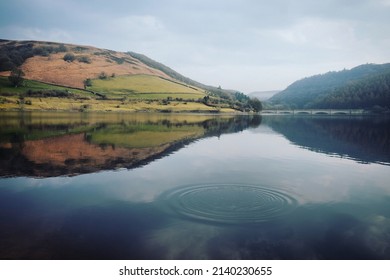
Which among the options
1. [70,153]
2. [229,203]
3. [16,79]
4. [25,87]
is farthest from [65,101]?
[229,203]

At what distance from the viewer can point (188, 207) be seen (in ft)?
64.2

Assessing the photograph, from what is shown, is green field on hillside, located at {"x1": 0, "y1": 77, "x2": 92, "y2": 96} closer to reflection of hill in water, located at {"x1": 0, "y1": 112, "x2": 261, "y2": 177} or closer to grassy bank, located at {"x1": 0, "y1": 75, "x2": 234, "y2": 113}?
grassy bank, located at {"x1": 0, "y1": 75, "x2": 234, "y2": 113}

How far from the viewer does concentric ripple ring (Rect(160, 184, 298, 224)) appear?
18.0 meters

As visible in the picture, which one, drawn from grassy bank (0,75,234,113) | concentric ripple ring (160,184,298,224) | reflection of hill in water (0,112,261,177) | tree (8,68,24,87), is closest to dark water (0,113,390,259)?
concentric ripple ring (160,184,298,224)

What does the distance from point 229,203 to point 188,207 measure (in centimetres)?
A: 258

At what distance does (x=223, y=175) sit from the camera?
94.9 ft

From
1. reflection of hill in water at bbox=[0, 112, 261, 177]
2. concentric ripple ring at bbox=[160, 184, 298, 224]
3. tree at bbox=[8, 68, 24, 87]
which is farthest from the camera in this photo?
tree at bbox=[8, 68, 24, 87]

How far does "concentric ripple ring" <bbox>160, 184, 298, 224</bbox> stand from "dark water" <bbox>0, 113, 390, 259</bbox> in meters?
0.06

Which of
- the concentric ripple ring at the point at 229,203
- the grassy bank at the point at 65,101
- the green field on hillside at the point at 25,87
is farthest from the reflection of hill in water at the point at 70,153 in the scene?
the green field on hillside at the point at 25,87

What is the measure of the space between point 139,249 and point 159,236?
5.06 feet

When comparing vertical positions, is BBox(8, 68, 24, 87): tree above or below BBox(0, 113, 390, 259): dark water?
above

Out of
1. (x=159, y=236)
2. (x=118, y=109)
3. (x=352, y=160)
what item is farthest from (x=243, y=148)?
(x=118, y=109)

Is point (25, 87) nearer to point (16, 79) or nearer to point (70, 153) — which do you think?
point (16, 79)

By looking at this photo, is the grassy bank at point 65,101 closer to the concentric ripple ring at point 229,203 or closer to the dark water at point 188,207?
the dark water at point 188,207
